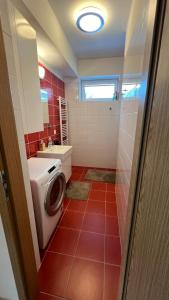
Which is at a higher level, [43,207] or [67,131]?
[67,131]

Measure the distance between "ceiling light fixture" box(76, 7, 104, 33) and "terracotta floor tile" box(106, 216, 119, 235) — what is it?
101 inches

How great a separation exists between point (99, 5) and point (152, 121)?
74.2 inches

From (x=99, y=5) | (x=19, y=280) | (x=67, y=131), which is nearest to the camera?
(x=19, y=280)

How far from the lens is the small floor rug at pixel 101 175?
290 centimetres

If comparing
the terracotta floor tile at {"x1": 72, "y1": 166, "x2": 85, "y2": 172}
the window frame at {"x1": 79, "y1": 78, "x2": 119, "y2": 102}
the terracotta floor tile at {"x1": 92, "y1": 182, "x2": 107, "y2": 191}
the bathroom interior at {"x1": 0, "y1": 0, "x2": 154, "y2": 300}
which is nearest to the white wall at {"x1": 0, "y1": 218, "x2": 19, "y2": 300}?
Answer: the bathroom interior at {"x1": 0, "y1": 0, "x2": 154, "y2": 300}

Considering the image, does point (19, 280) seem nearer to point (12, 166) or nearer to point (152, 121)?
point (12, 166)

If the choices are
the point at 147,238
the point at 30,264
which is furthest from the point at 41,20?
the point at 30,264

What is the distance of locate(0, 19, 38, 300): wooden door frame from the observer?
625 mm

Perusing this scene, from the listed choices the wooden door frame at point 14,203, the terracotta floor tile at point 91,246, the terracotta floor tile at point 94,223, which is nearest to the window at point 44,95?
the wooden door frame at point 14,203

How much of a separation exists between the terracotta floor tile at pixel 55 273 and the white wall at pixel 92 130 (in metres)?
2.34

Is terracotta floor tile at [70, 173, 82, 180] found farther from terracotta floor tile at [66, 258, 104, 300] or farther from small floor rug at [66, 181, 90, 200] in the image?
terracotta floor tile at [66, 258, 104, 300]

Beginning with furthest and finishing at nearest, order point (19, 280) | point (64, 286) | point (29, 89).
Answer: point (29, 89), point (64, 286), point (19, 280)

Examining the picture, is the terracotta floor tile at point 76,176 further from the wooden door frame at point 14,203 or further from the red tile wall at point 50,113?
→ the wooden door frame at point 14,203

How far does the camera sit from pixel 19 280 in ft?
2.71
